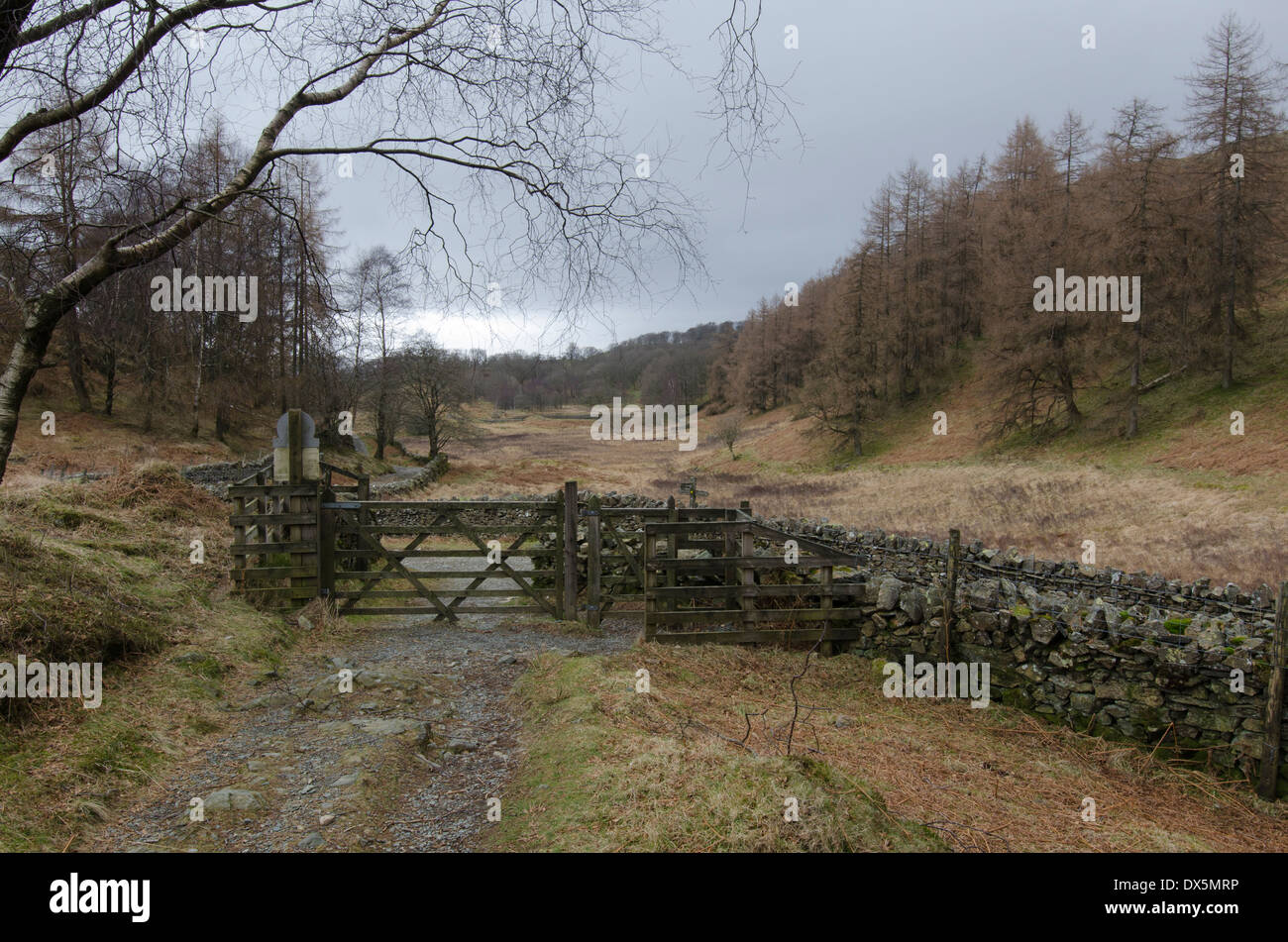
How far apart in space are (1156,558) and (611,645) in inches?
410

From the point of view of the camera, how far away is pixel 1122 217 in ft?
101

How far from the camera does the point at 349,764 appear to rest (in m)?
4.92

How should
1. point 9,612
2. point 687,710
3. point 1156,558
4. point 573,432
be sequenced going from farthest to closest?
point 573,432 → point 1156,558 → point 687,710 → point 9,612

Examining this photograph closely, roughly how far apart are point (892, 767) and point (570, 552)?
5.40 meters

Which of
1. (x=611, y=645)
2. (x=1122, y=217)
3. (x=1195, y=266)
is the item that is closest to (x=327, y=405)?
(x=611, y=645)

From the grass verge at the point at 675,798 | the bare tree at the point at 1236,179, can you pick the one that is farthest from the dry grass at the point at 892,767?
the bare tree at the point at 1236,179

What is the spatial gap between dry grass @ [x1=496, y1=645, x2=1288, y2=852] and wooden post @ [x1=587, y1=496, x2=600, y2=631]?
1.84m

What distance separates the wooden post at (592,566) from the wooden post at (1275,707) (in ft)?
23.4

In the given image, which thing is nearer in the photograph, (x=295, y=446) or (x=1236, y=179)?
(x=295, y=446)

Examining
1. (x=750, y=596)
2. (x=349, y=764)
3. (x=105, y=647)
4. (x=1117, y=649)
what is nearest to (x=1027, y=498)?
(x=1117, y=649)

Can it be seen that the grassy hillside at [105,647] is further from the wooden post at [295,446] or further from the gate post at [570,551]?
the gate post at [570,551]

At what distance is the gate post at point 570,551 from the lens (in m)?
9.73

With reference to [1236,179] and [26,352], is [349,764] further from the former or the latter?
[1236,179]
